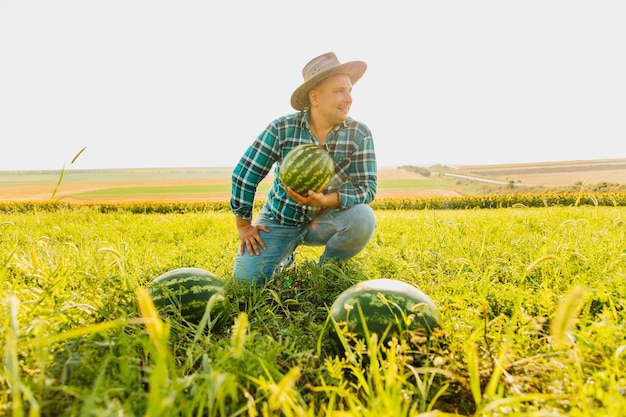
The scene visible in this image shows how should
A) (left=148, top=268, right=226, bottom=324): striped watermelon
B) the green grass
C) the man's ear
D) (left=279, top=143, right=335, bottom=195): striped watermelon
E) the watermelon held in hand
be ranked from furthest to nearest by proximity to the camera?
the man's ear, (left=279, top=143, right=335, bottom=195): striped watermelon, (left=148, top=268, right=226, bottom=324): striped watermelon, the watermelon held in hand, the green grass

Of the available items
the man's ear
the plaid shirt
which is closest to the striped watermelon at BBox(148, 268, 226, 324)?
the plaid shirt

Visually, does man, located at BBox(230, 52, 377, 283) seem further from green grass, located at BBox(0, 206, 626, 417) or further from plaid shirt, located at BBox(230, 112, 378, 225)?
green grass, located at BBox(0, 206, 626, 417)

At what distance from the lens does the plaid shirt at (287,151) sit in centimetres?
381

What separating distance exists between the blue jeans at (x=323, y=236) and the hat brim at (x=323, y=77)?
1041 millimetres

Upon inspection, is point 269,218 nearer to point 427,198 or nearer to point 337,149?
point 337,149

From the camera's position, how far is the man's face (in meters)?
3.57

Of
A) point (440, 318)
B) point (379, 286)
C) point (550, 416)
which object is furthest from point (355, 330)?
point (550, 416)

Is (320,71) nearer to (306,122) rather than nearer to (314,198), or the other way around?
(306,122)

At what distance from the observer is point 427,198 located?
1744 centimetres

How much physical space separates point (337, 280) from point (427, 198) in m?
14.8

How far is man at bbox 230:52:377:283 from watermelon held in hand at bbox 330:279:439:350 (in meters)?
1.45

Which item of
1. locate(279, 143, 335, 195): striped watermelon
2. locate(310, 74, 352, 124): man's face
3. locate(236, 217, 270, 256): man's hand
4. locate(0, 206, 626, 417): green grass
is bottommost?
locate(0, 206, 626, 417): green grass

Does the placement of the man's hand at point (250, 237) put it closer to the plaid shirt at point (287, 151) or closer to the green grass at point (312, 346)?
the plaid shirt at point (287, 151)

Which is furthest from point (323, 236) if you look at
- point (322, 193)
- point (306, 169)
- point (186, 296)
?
point (186, 296)
